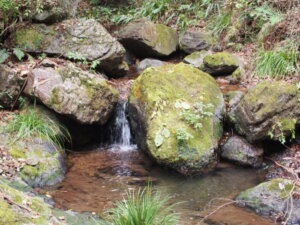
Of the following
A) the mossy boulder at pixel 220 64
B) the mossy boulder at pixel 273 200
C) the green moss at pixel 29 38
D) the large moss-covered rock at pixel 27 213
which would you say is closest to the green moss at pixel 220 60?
the mossy boulder at pixel 220 64

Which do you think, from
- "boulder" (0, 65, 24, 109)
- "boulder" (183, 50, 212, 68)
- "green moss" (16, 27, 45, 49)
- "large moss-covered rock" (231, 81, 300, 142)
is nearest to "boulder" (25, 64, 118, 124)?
"boulder" (0, 65, 24, 109)

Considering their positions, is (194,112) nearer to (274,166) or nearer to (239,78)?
(274,166)

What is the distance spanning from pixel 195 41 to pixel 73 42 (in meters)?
3.88

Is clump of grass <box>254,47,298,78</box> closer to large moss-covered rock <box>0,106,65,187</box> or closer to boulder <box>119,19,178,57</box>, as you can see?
boulder <box>119,19,178,57</box>

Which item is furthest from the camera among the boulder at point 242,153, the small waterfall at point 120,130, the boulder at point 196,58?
the boulder at point 196,58

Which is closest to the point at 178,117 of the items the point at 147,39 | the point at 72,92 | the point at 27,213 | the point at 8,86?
the point at 72,92

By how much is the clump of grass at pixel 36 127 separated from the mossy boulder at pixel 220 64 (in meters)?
4.13

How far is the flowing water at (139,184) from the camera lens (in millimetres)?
4633

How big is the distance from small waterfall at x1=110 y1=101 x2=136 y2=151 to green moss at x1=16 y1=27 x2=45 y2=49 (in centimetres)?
249

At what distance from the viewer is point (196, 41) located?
1041cm

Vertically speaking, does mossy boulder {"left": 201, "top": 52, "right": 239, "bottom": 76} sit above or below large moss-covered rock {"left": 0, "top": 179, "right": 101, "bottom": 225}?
above

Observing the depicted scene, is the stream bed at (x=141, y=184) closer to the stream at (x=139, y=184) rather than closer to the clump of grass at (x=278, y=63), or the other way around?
the stream at (x=139, y=184)

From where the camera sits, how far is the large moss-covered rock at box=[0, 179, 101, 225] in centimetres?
281

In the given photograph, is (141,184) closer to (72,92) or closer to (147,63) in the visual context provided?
(72,92)
